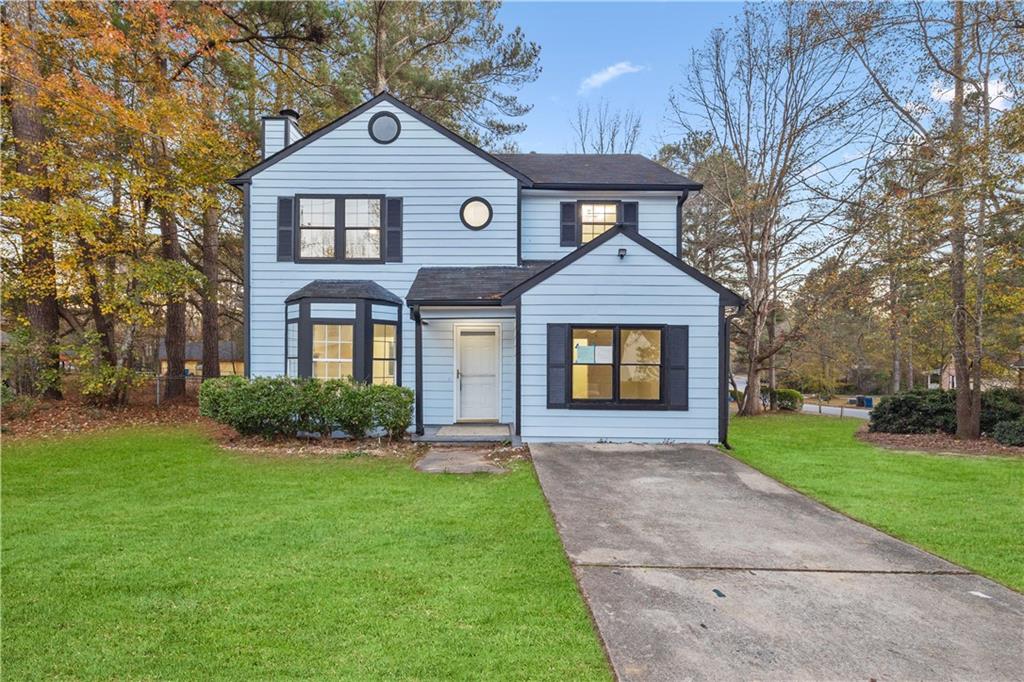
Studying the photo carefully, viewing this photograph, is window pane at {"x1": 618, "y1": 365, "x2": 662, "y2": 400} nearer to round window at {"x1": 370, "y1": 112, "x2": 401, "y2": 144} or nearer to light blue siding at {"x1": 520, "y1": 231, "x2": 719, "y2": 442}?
light blue siding at {"x1": 520, "y1": 231, "x2": 719, "y2": 442}

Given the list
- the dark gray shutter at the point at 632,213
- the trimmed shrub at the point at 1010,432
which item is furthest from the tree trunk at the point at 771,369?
the dark gray shutter at the point at 632,213

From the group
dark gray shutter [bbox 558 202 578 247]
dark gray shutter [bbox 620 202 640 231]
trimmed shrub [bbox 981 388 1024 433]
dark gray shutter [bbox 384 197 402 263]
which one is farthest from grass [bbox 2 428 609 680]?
trimmed shrub [bbox 981 388 1024 433]

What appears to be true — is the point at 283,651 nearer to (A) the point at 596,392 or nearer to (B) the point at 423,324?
(A) the point at 596,392

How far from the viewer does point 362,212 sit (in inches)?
430

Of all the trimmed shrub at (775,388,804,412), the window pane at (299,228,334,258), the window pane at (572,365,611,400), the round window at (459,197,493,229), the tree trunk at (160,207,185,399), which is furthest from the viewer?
the trimmed shrub at (775,388,804,412)

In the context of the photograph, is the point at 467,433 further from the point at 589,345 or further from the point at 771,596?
the point at 771,596

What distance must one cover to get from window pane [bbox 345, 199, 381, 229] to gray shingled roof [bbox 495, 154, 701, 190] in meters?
3.36

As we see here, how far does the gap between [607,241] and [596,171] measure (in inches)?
166

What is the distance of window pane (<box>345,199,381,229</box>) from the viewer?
10898 millimetres

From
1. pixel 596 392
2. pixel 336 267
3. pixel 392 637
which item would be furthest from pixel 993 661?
pixel 336 267

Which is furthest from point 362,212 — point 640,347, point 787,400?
point 787,400

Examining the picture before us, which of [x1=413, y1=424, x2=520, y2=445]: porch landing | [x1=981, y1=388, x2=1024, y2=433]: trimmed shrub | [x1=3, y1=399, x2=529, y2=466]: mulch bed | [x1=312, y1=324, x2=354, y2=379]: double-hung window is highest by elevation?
[x1=312, y1=324, x2=354, y2=379]: double-hung window

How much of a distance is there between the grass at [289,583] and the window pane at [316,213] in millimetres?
6212

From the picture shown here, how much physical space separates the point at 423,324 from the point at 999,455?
1121cm
